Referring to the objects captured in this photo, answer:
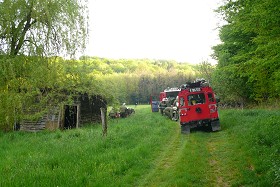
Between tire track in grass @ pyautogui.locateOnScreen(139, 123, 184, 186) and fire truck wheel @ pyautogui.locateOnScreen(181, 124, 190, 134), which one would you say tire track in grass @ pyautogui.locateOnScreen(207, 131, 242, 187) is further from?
fire truck wheel @ pyautogui.locateOnScreen(181, 124, 190, 134)

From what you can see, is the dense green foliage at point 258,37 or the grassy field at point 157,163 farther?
the dense green foliage at point 258,37

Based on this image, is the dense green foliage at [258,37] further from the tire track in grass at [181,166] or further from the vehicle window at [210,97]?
the tire track in grass at [181,166]

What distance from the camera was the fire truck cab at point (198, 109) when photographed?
1451 centimetres

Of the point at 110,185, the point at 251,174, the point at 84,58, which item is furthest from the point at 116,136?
the point at 251,174

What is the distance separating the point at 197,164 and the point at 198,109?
673 centimetres

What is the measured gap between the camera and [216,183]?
6.69 meters

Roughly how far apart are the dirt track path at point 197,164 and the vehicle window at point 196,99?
3354mm

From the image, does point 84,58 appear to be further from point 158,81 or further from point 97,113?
point 158,81

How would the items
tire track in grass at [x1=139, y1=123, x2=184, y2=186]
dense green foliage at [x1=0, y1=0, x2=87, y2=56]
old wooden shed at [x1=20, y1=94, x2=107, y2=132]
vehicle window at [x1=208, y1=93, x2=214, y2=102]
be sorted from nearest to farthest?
tire track in grass at [x1=139, y1=123, x2=184, y2=186] → dense green foliage at [x1=0, y1=0, x2=87, y2=56] → vehicle window at [x1=208, y1=93, x2=214, y2=102] → old wooden shed at [x1=20, y1=94, x2=107, y2=132]

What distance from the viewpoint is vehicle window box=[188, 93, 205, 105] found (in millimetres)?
15250

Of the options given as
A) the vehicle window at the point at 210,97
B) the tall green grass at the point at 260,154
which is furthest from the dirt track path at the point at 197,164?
the vehicle window at the point at 210,97

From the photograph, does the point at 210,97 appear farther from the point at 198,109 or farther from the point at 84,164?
the point at 84,164

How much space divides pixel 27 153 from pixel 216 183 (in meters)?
7.99

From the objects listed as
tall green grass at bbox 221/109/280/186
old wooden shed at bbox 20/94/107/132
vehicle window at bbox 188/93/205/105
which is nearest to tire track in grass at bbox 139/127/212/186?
tall green grass at bbox 221/109/280/186
